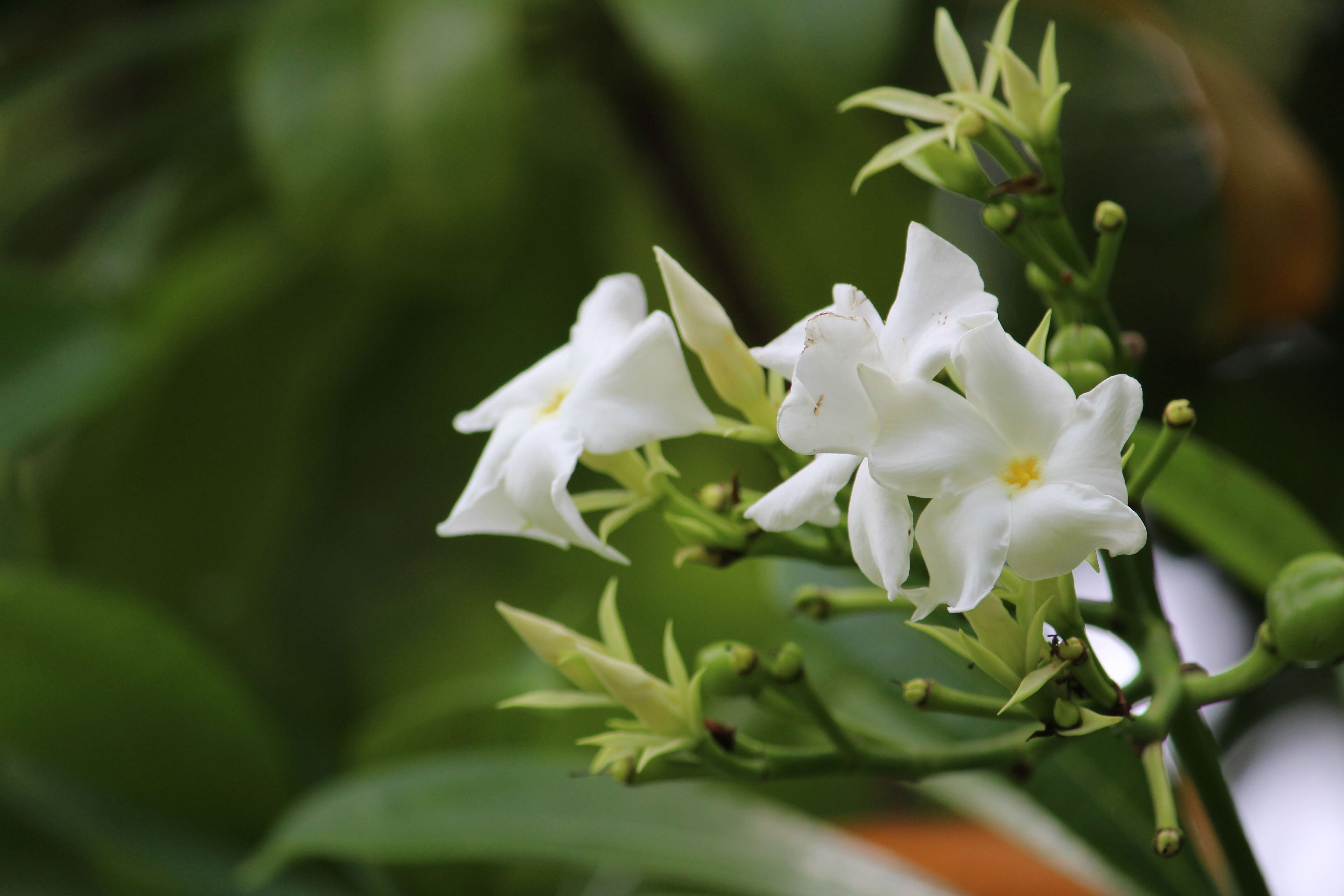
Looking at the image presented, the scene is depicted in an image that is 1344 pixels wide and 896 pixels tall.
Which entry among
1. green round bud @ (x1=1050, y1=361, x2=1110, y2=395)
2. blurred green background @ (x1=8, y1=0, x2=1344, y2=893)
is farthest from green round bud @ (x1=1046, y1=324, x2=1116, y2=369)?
blurred green background @ (x1=8, y1=0, x2=1344, y2=893)

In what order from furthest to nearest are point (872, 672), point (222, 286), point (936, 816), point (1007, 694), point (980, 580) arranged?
1. point (936, 816)
2. point (222, 286)
3. point (872, 672)
4. point (1007, 694)
5. point (980, 580)

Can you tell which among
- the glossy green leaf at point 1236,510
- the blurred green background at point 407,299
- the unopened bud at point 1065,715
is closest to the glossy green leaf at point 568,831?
the blurred green background at point 407,299

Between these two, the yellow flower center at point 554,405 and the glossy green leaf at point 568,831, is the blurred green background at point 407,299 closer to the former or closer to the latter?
the glossy green leaf at point 568,831

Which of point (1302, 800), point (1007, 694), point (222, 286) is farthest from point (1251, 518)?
point (222, 286)

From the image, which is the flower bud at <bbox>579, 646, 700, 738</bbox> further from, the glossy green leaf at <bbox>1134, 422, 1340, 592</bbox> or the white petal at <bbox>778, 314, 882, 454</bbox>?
the glossy green leaf at <bbox>1134, 422, 1340, 592</bbox>

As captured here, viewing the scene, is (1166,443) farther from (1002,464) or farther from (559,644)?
(559,644)

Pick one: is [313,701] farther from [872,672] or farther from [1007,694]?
[1007,694]
